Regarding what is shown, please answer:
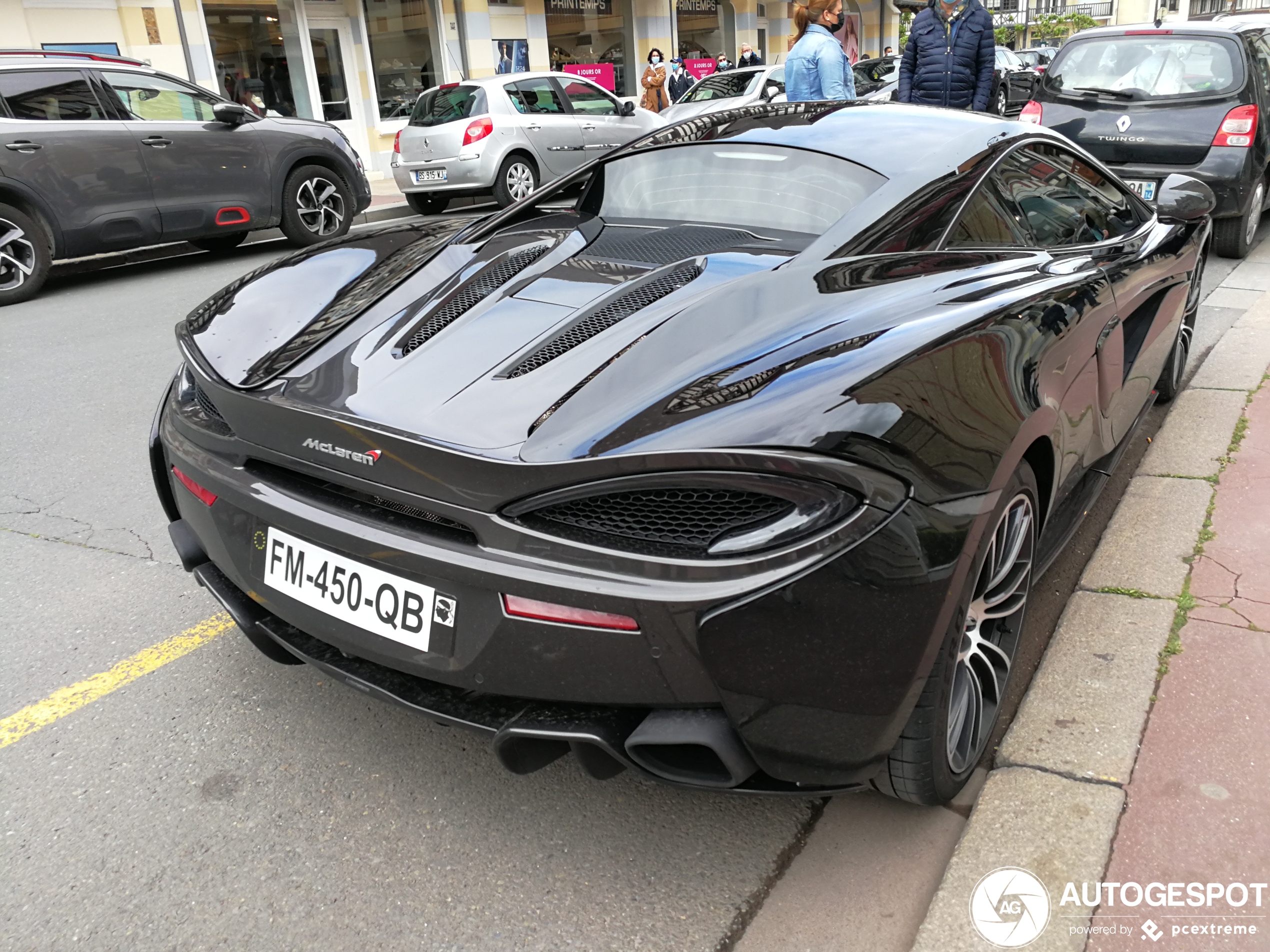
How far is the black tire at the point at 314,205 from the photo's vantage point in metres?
A: 9.27

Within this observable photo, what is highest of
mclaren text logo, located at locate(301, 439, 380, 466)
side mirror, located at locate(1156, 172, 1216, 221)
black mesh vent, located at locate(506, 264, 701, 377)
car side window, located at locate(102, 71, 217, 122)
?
car side window, located at locate(102, 71, 217, 122)

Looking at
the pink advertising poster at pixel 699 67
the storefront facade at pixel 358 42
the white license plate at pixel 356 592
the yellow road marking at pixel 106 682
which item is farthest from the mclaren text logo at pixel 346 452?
the pink advertising poster at pixel 699 67

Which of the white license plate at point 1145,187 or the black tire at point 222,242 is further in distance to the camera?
the black tire at point 222,242

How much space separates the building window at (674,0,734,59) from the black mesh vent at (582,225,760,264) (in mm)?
21381

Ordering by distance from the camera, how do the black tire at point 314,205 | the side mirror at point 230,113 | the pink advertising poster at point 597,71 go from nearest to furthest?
the side mirror at point 230,113 → the black tire at point 314,205 → the pink advertising poster at point 597,71

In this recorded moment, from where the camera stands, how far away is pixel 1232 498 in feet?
11.6

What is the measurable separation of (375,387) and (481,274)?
608mm

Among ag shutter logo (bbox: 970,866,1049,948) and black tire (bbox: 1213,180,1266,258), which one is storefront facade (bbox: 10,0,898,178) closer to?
black tire (bbox: 1213,180,1266,258)

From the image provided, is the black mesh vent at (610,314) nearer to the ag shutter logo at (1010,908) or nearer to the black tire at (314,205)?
the ag shutter logo at (1010,908)

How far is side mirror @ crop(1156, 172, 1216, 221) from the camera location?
358cm

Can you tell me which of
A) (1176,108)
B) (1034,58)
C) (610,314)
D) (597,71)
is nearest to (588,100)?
(1176,108)

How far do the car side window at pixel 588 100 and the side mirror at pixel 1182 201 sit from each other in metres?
9.73

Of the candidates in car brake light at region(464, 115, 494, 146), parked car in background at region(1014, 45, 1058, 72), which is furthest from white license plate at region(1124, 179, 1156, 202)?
parked car in background at region(1014, 45, 1058, 72)

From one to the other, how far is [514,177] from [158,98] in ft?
13.9
